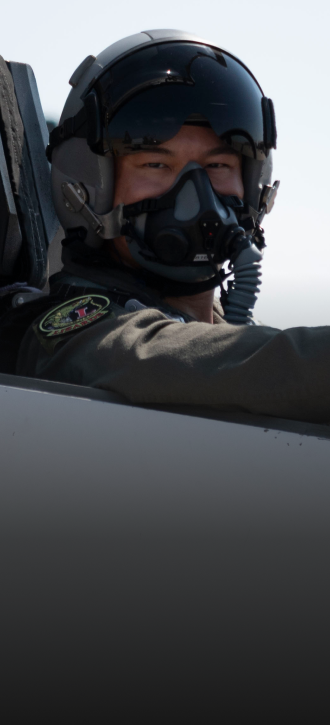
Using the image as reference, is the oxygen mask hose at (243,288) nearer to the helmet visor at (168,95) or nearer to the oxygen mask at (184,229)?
the oxygen mask at (184,229)

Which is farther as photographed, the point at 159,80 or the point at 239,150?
the point at 239,150

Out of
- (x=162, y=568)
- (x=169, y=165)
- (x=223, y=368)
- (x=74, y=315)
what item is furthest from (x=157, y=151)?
(x=162, y=568)

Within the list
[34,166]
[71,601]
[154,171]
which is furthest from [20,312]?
[71,601]

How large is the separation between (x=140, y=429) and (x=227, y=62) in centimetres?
103

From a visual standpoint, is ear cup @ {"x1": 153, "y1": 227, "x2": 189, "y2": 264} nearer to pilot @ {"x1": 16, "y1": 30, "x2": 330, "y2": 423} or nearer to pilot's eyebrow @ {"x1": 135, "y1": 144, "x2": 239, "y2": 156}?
pilot @ {"x1": 16, "y1": 30, "x2": 330, "y2": 423}

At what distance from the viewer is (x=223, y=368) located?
0.84 m

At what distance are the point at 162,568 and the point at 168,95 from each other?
39.4 inches

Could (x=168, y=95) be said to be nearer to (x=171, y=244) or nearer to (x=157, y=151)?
(x=157, y=151)

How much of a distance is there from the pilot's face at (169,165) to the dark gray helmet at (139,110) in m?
0.03

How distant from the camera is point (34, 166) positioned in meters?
1.66

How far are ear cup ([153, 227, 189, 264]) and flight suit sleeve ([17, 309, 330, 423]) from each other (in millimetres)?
458

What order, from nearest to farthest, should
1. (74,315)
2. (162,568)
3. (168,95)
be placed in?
(162,568), (74,315), (168,95)

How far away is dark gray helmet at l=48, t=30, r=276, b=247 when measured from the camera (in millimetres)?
1404

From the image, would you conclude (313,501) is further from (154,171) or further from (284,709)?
(154,171)
